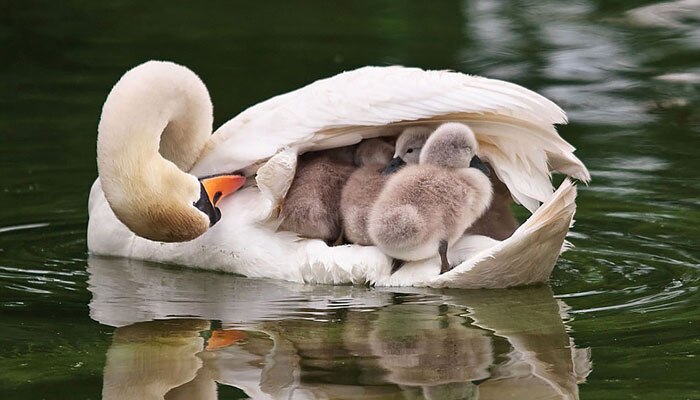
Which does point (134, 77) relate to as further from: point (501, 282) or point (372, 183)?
point (501, 282)

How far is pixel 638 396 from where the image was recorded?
16.5 ft

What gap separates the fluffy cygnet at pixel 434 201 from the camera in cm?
652

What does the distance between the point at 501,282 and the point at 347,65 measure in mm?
5841

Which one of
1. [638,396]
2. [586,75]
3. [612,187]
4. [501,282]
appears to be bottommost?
[586,75]

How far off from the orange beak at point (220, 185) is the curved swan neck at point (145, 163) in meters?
0.18

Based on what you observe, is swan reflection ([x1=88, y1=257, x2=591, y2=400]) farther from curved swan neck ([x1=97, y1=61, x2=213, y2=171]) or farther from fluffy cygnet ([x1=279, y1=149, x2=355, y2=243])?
curved swan neck ([x1=97, y1=61, x2=213, y2=171])

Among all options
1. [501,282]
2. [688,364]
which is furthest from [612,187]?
[688,364]

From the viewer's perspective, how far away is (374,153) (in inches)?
278

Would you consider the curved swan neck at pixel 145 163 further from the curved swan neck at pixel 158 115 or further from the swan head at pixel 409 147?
the swan head at pixel 409 147

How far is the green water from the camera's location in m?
5.43

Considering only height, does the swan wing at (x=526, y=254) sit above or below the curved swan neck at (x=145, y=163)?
below

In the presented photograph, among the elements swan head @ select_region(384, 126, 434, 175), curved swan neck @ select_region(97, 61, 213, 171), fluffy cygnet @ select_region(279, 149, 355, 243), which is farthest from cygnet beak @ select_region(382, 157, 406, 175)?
curved swan neck @ select_region(97, 61, 213, 171)

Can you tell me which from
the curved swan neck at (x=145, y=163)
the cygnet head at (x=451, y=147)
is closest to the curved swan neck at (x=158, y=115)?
the curved swan neck at (x=145, y=163)

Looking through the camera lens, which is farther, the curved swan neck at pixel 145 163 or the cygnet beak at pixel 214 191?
the cygnet beak at pixel 214 191
